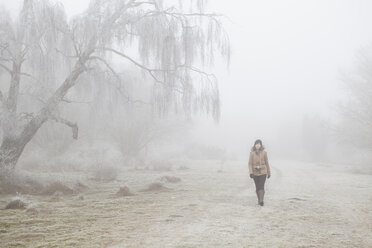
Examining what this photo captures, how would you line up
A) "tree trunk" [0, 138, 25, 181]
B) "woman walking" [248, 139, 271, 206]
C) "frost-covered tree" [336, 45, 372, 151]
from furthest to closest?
"frost-covered tree" [336, 45, 372, 151] < "tree trunk" [0, 138, 25, 181] < "woman walking" [248, 139, 271, 206]

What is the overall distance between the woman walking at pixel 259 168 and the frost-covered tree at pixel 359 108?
1577 centimetres

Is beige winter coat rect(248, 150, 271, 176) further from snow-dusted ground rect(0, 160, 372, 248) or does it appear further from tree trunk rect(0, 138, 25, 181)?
tree trunk rect(0, 138, 25, 181)

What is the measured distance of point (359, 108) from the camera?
2045cm

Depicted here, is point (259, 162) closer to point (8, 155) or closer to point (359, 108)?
point (8, 155)

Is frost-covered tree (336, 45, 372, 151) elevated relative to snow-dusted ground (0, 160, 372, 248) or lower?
elevated

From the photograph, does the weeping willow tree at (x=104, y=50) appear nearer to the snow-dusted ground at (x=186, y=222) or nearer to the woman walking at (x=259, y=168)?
the woman walking at (x=259, y=168)

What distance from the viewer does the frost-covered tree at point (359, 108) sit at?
65.0 feet

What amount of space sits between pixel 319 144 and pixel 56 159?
40.5 meters

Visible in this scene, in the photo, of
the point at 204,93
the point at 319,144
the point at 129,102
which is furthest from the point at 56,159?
the point at 319,144

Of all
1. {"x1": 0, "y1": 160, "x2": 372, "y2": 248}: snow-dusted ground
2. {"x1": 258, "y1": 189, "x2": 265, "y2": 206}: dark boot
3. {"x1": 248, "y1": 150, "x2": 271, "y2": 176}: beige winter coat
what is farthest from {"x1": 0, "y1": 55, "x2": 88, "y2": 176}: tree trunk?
{"x1": 258, "y1": 189, "x2": 265, "y2": 206}: dark boot

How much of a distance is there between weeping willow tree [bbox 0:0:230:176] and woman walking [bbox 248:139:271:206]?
7.18 ft

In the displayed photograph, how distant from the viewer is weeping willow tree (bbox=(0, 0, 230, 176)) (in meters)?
8.08

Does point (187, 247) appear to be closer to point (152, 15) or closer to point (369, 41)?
point (152, 15)

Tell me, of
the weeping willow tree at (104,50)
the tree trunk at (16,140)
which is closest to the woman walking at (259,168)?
the weeping willow tree at (104,50)
